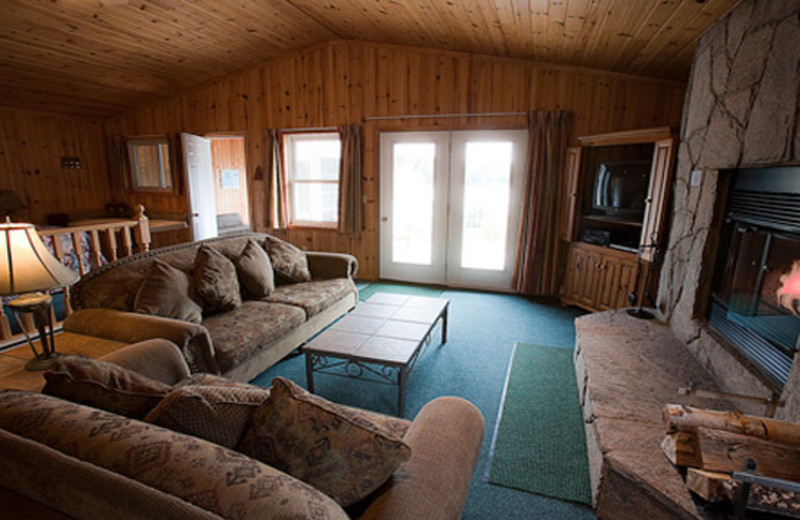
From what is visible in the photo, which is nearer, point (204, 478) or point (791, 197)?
point (204, 478)

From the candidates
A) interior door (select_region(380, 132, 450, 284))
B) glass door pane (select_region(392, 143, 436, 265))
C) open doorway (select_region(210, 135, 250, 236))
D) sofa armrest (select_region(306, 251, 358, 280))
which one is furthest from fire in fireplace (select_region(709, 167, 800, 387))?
open doorway (select_region(210, 135, 250, 236))

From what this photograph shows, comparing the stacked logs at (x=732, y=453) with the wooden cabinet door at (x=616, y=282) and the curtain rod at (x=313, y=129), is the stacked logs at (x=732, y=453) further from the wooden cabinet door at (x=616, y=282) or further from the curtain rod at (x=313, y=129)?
the curtain rod at (x=313, y=129)

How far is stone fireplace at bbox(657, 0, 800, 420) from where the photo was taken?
5.80ft

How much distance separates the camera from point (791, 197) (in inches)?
71.2

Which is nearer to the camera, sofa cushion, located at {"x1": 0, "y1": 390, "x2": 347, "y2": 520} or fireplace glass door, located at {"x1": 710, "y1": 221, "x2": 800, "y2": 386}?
sofa cushion, located at {"x1": 0, "y1": 390, "x2": 347, "y2": 520}

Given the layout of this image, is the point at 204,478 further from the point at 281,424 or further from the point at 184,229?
the point at 184,229

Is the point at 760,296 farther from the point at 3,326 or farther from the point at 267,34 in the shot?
the point at 267,34

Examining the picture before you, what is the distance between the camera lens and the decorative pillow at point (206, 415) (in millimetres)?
988

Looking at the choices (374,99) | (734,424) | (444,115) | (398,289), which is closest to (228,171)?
(374,99)

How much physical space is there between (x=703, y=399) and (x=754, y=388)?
0.24 metres

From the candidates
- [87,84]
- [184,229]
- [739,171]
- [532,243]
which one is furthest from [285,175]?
[739,171]

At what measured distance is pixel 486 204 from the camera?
474cm

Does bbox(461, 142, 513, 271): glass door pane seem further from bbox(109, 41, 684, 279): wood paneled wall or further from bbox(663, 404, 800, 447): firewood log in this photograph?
bbox(663, 404, 800, 447): firewood log

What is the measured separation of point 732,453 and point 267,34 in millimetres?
5210
